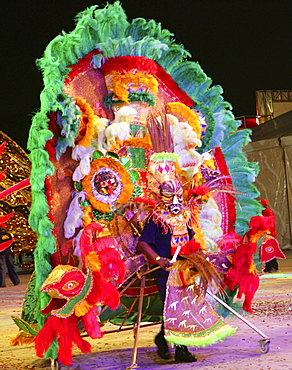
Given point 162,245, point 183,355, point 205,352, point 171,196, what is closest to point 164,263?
point 162,245

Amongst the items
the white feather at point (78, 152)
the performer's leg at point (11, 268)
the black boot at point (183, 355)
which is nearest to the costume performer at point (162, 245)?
the black boot at point (183, 355)

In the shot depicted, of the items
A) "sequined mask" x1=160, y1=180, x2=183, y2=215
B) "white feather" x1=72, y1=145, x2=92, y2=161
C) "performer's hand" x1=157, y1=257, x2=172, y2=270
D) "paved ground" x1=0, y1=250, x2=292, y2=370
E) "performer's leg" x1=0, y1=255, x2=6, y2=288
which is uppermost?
→ "white feather" x1=72, y1=145, x2=92, y2=161

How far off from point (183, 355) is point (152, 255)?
27.8 inches

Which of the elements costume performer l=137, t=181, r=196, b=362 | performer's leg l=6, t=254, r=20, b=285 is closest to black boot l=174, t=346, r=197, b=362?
costume performer l=137, t=181, r=196, b=362

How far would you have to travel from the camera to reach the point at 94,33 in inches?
170

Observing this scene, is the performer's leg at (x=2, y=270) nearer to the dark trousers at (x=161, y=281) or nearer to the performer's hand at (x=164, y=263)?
the dark trousers at (x=161, y=281)

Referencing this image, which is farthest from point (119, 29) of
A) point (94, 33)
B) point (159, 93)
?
point (159, 93)

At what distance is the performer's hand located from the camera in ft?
12.7

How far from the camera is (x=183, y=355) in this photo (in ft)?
13.0

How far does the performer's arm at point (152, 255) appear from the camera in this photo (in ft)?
12.8

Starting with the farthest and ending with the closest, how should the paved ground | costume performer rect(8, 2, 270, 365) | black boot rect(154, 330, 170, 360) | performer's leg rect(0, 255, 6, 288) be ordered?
performer's leg rect(0, 255, 6, 288) < black boot rect(154, 330, 170, 360) < the paved ground < costume performer rect(8, 2, 270, 365)

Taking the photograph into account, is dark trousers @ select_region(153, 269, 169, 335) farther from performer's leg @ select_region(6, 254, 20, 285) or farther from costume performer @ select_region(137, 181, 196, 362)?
performer's leg @ select_region(6, 254, 20, 285)

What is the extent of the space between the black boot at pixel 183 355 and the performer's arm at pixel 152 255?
590 mm

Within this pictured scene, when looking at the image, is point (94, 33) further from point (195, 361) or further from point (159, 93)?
point (195, 361)
